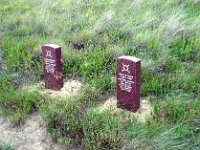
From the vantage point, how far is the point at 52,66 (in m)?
5.09

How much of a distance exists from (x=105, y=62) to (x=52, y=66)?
93cm

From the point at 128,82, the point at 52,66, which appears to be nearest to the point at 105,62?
the point at 52,66

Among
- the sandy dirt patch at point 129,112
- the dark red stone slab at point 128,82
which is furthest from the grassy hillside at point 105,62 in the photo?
the dark red stone slab at point 128,82

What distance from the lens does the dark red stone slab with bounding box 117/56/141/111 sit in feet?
14.4

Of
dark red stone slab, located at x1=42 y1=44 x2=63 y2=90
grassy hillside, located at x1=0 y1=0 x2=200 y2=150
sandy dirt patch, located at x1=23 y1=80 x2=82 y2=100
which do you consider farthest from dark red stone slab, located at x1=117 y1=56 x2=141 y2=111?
dark red stone slab, located at x1=42 y1=44 x2=63 y2=90

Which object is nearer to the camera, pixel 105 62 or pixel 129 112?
pixel 129 112

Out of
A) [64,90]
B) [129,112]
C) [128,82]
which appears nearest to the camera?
[128,82]

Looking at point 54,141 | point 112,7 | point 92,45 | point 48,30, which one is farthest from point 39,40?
point 54,141

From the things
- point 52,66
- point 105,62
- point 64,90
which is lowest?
point 64,90

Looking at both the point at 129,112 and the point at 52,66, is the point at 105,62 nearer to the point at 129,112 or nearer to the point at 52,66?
the point at 52,66

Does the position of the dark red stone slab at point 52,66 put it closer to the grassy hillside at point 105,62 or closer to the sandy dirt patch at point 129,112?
the grassy hillside at point 105,62

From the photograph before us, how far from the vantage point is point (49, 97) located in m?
Result: 4.96

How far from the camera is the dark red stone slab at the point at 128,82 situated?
4375mm

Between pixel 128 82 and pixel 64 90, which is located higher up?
pixel 128 82
